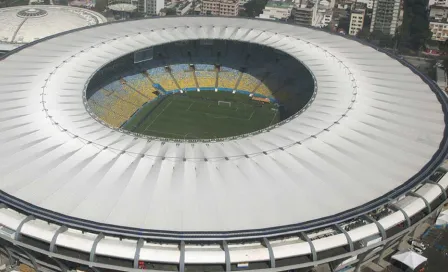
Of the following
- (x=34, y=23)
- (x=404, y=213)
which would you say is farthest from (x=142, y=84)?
(x=404, y=213)

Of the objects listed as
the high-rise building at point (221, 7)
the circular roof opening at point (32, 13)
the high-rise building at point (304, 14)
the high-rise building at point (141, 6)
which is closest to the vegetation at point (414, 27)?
the high-rise building at point (304, 14)

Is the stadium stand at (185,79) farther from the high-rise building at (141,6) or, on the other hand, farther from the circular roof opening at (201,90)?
the high-rise building at (141,6)

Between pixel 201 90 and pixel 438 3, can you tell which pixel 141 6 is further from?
pixel 438 3

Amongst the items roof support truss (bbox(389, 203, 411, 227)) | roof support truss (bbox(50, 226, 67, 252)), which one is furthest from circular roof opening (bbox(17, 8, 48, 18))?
→ roof support truss (bbox(389, 203, 411, 227))

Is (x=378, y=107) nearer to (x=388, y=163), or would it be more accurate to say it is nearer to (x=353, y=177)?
(x=388, y=163)

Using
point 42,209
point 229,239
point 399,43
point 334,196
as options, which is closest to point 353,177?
Result: point 334,196
